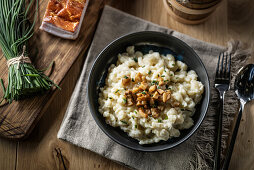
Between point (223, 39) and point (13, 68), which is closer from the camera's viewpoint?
point (13, 68)

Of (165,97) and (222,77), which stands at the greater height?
(165,97)

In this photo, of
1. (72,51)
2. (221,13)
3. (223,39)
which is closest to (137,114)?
(72,51)

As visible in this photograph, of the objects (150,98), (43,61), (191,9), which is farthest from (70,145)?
(191,9)

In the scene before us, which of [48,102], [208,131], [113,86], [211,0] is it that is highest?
[211,0]

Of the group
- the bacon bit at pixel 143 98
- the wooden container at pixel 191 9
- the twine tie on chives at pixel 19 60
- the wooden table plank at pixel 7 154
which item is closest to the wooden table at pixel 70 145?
the wooden table plank at pixel 7 154

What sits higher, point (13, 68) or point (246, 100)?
point (13, 68)

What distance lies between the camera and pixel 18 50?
231cm

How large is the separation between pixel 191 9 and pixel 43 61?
4.88ft

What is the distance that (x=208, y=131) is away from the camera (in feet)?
7.51

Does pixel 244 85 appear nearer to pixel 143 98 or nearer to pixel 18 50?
pixel 143 98

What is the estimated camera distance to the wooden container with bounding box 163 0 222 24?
207 centimetres

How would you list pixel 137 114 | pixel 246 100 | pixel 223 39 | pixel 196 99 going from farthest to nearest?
pixel 223 39, pixel 246 100, pixel 196 99, pixel 137 114

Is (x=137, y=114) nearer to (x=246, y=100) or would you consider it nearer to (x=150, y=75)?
(x=150, y=75)

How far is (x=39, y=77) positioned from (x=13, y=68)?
0.27 meters
